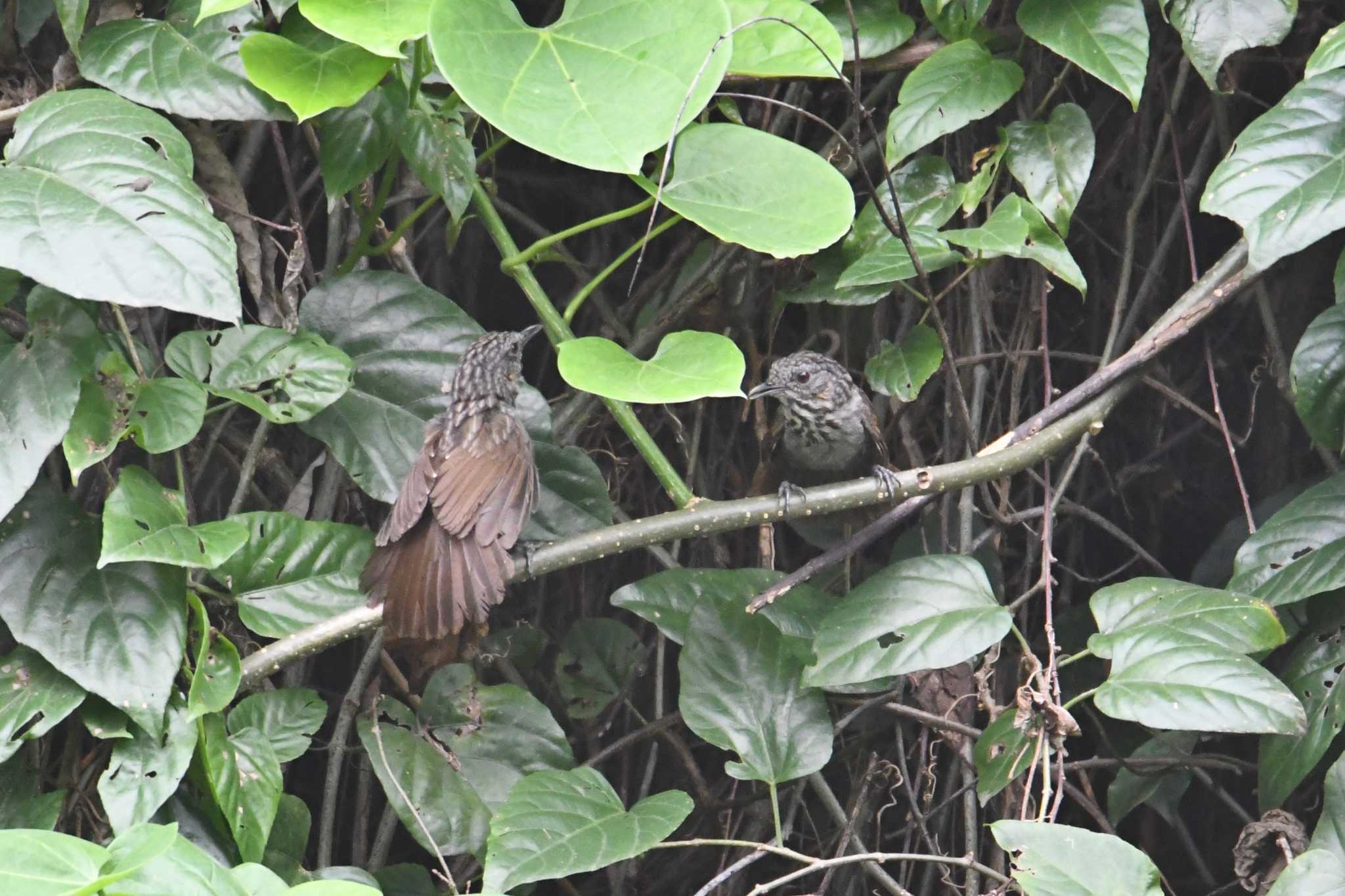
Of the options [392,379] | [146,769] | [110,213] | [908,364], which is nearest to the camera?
[110,213]

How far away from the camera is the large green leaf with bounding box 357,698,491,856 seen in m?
2.81

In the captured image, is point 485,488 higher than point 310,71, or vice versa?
point 310,71

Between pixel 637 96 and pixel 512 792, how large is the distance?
1.33 meters

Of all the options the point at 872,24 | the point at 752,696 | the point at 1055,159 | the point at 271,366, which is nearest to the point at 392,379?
the point at 271,366

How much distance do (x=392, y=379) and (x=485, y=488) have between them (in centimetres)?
40

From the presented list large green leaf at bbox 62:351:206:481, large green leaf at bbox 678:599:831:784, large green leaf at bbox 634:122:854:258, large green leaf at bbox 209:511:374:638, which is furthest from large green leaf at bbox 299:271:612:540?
large green leaf at bbox 634:122:854:258

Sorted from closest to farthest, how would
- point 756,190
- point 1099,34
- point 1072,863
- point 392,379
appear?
1. point 1072,863
2. point 756,190
3. point 1099,34
4. point 392,379

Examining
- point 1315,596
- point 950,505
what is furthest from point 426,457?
point 1315,596

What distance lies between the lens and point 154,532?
2443 millimetres

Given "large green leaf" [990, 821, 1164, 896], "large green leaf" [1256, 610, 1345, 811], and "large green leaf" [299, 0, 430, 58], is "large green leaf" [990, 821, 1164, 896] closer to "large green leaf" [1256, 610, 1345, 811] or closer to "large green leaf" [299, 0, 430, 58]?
"large green leaf" [1256, 610, 1345, 811]

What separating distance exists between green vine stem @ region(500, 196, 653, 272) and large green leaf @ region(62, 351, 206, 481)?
2.35ft

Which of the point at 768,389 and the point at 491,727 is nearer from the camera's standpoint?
the point at 491,727

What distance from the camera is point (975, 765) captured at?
2.71m

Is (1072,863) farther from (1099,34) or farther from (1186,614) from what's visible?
(1099,34)
